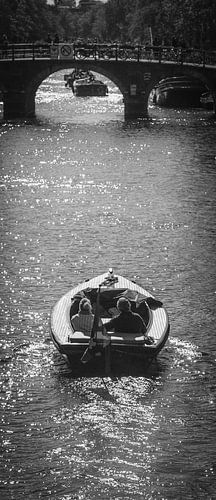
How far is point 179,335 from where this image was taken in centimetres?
4156

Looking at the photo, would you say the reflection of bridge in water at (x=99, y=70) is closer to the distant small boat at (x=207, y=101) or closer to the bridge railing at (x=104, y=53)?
the bridge railing at (x=104, y=53)

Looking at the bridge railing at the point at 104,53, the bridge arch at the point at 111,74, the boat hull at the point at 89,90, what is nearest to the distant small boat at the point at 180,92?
the bridge railing at the point at 104,53

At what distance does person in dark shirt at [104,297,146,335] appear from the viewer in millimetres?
36781

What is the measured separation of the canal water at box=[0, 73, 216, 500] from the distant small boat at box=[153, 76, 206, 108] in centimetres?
2843

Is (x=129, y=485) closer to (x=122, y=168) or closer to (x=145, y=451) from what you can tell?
(x=145, y=451)

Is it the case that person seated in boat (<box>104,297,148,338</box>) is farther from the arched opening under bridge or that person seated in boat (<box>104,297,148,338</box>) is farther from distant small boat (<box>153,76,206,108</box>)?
distant small boat (<box>153,76,206,108</box>)

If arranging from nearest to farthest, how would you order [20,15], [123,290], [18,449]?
[18,449] → [123,290] → [20,15]

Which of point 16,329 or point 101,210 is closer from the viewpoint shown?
point 16,329

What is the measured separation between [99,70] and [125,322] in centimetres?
7714

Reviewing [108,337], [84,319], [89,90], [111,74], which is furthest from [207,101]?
[108,337]

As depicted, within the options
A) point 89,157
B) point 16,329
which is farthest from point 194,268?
point 89,157

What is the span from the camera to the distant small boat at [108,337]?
1410 inches

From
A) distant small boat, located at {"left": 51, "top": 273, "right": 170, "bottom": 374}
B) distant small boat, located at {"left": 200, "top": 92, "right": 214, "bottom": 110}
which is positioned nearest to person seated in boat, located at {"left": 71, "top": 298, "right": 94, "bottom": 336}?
distant small boat, located at {"left": 51, "top": 273, "right": 170, "bottom": 374}

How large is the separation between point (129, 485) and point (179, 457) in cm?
228
